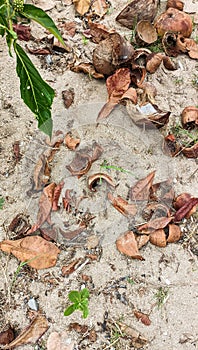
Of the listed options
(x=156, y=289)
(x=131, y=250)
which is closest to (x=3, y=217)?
(x=131, y=250)

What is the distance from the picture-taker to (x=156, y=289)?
1.72 m

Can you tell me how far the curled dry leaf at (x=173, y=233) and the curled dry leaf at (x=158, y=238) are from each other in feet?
0.07

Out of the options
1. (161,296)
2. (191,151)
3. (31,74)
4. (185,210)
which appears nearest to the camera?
(31,74)

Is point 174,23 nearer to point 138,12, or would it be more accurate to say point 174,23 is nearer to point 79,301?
point 138,12

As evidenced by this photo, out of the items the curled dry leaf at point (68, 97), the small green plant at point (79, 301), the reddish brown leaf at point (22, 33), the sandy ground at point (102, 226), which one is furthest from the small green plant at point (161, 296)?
the reddish brown leaf at point (22, 33)

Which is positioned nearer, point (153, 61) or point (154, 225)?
point (154, 225)

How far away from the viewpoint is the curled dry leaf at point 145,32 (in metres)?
2.27

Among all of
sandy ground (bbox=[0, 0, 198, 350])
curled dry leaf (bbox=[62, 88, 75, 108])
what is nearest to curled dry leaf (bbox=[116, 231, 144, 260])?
sandy ground (bbox=[0, 0, 198, 350])

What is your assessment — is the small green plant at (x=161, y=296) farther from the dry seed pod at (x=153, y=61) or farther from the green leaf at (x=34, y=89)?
the dry seed pod at (x=153, y=61)

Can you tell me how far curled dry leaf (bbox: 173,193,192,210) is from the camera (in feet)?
6.10

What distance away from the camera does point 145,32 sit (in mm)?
2289

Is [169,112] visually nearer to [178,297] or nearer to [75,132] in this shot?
[75,132]

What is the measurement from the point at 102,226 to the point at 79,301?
1.01 ft

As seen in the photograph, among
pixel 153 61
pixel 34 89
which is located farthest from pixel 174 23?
pixel 34 89
